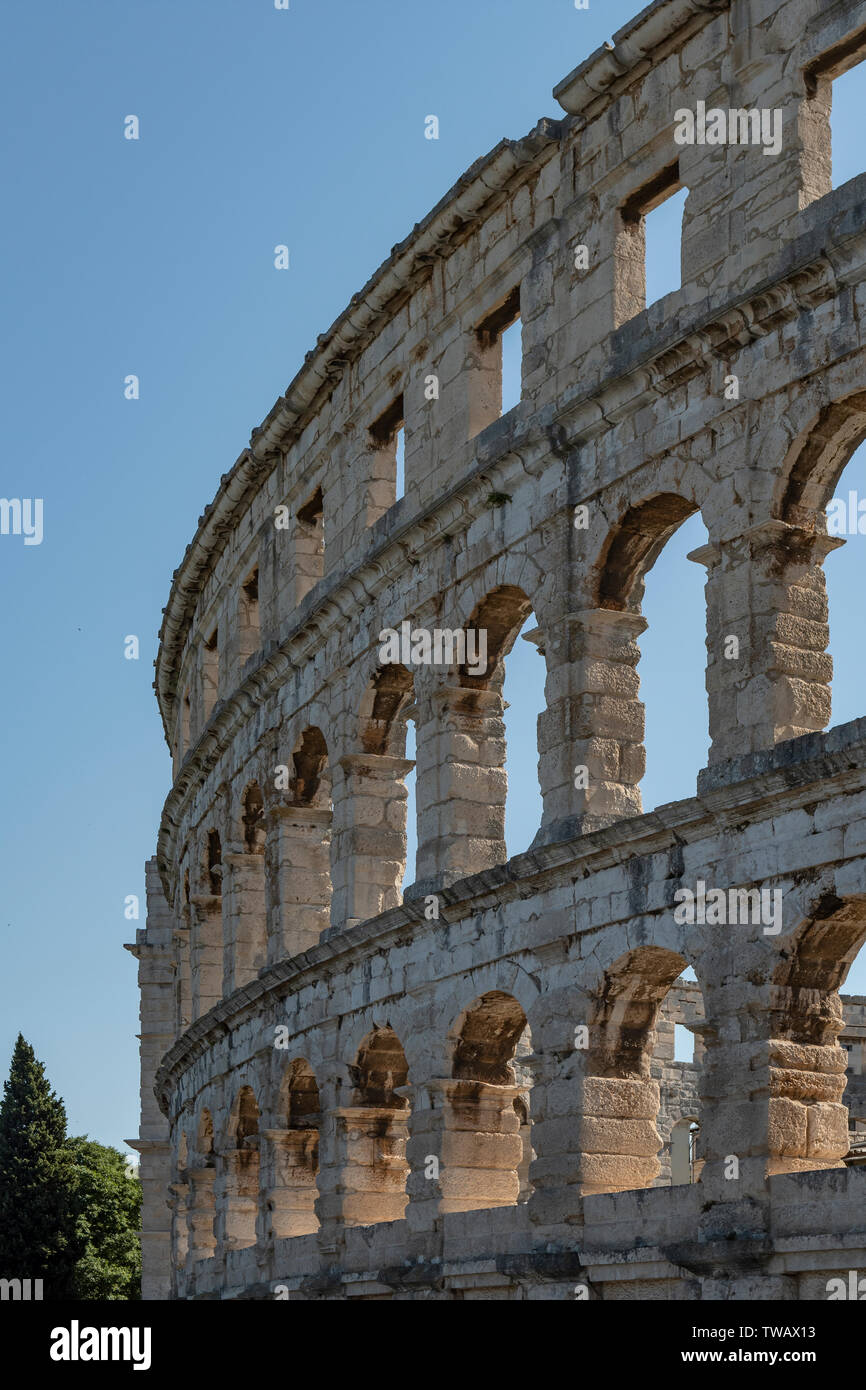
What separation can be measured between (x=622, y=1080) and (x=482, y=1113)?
2229 mm

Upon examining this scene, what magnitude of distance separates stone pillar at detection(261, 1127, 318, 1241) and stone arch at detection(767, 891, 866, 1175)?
863 centimetres

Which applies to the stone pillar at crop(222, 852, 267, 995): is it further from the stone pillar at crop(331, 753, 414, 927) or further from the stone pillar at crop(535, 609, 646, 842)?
the stone pillar at crop(535, 609, 646, 842)

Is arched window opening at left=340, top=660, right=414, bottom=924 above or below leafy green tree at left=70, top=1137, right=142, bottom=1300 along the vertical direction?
above

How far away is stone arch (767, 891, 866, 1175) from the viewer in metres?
14.6

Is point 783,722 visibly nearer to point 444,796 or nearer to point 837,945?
point 837,945

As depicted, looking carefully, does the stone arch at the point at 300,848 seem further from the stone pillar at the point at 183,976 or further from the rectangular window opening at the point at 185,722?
the rectangular window opening at the point at 185,722

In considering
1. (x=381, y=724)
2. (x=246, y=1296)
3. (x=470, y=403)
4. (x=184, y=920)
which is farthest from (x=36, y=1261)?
(x=470, y=403)

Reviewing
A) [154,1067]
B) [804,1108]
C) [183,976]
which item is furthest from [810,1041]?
[154,1067]

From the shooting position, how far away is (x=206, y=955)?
28438 millimetres

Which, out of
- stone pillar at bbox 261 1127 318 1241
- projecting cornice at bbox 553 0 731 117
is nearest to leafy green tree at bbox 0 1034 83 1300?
stone pillar at bbox 261 1127 318 1241

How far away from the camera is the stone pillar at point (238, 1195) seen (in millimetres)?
24625

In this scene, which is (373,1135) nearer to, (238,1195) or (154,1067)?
(238,1195)

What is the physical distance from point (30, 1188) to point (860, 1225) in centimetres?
3637

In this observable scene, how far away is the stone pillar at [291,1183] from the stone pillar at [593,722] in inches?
257
